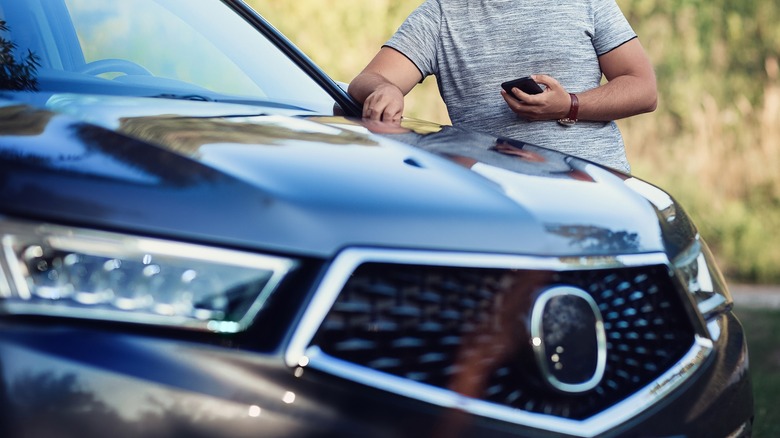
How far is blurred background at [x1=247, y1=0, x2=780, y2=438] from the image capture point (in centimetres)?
834

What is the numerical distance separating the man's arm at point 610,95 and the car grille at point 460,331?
1.36 metres

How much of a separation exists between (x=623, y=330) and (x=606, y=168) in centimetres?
64

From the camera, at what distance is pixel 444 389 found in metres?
1.53

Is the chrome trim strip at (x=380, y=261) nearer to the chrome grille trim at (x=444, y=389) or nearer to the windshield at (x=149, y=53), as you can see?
the chrome grille trim at (x=444, y=389)

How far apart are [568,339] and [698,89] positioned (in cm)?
745

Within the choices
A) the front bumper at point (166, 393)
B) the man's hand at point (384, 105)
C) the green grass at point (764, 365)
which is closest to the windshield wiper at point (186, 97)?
the man's hand at point (384, 105)

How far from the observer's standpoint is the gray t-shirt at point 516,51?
10.5 feet

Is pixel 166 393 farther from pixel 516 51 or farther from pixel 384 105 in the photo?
pixel 516 51

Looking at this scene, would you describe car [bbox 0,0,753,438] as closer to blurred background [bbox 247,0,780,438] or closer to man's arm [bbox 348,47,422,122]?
man's arm [bbox 348,47,422,122]

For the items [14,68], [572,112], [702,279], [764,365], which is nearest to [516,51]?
[572,112]

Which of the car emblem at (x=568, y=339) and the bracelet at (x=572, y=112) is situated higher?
the bracelet at (x=572, y=112)

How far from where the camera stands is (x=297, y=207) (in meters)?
1.55

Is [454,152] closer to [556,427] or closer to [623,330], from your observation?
[623,330]

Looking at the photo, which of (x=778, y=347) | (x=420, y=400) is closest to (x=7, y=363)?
(x=420, y=400)
